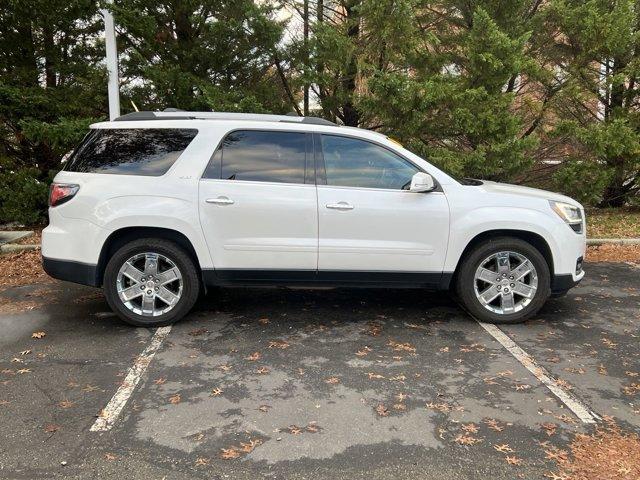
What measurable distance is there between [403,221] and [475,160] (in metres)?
4.46

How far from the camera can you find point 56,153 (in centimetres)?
936

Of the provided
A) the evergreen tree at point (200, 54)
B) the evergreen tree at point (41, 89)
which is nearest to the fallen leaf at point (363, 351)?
the evergreen tree at point (200, 54)

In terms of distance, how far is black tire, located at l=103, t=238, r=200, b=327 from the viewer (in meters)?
4.78

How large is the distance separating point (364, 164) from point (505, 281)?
1750 millimetres

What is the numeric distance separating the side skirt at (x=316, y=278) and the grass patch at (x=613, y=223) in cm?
562

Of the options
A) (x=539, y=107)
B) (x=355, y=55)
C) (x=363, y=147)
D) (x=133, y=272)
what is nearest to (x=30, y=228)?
(x=133, y=272)

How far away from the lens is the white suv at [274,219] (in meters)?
4.76

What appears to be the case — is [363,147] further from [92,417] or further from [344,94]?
[344,94]

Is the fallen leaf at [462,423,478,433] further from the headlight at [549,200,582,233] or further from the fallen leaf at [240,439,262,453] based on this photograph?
the headlight at [549,200,582,233]

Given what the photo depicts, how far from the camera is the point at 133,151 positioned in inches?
193

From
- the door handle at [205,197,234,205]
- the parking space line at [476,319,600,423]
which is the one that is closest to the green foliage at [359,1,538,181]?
the parking space line at [476,319,600,423]

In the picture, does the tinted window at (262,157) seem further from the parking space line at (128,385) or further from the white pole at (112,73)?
the white pole at (112,73)

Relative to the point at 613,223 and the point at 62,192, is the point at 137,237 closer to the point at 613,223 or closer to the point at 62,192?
the point at 62,192

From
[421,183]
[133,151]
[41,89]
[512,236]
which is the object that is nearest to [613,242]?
[512,236]
